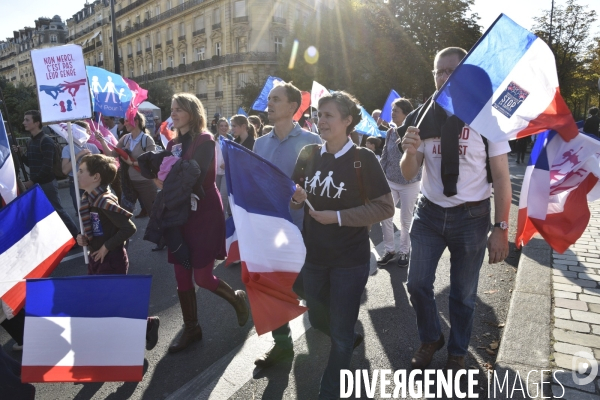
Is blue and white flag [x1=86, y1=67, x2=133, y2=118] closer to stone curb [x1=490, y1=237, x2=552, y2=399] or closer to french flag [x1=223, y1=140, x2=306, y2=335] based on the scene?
french flag [x1=223, y1=140, x2=306, y2=335]

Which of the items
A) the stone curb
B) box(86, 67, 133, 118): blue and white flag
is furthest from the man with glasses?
box(86, 67, 133, 118): blue and white flag

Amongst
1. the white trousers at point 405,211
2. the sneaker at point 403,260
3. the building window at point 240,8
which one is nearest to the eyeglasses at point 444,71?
the white trousers at point 405,211

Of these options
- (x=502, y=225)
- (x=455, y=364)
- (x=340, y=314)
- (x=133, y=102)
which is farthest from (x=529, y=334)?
(x=133, y=102)

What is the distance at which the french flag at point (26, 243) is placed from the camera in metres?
2.64

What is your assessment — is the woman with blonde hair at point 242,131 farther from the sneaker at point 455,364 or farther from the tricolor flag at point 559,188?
the sneaker at point 455,364

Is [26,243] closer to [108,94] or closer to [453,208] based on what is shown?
[453,208]

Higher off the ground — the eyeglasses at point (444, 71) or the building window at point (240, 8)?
the building window at point (240, 8)

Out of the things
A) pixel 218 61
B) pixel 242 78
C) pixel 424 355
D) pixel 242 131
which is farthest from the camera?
pixel 218 61

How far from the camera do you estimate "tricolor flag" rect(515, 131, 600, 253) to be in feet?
10.0

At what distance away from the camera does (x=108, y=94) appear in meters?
7.26

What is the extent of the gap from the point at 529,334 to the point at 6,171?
13.7ft

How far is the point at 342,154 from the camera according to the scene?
2.67 meters

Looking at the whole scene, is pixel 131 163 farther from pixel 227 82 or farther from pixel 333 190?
pixel 227 82

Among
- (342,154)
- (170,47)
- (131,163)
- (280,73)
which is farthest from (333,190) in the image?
(170,47)
